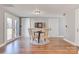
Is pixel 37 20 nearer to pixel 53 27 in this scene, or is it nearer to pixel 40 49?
pixel 53 27

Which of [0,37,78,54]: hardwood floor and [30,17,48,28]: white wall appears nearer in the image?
[0,37,78,54]: hardwood floor

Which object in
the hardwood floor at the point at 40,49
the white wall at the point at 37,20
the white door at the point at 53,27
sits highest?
the white wall at the point at 37,20

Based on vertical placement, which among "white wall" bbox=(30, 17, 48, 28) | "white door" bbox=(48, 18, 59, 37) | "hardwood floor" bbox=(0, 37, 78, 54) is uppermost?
"white wall" bbox=(30, 17, 48, 28)

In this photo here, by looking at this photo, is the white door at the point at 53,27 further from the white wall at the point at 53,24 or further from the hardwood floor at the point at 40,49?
the hardwood floor at the point at 40,49

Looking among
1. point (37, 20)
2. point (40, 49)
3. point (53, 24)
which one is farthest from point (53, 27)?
point (40, 49)

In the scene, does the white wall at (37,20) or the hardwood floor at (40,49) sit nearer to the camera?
the hardwood floor at (40,49)

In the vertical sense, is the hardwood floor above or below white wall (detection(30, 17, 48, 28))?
below

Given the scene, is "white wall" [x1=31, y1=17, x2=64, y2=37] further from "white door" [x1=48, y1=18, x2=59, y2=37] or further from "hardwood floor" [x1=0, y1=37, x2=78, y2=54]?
"hardwood floor" [x1=0, y1=37, x2=78, y2=54]

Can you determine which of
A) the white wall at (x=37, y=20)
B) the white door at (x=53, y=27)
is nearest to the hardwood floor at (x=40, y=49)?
the white door at (x=53, y=27)

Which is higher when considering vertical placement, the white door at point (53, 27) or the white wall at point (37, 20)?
the white wall at point (37, 20)

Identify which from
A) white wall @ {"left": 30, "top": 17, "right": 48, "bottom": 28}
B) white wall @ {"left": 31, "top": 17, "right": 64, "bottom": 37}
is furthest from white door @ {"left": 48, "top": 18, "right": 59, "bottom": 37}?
white wall @ {"left": 30, "top": 17, "right": 48, "bottom": 28}

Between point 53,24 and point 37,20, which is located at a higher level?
point 37,20
